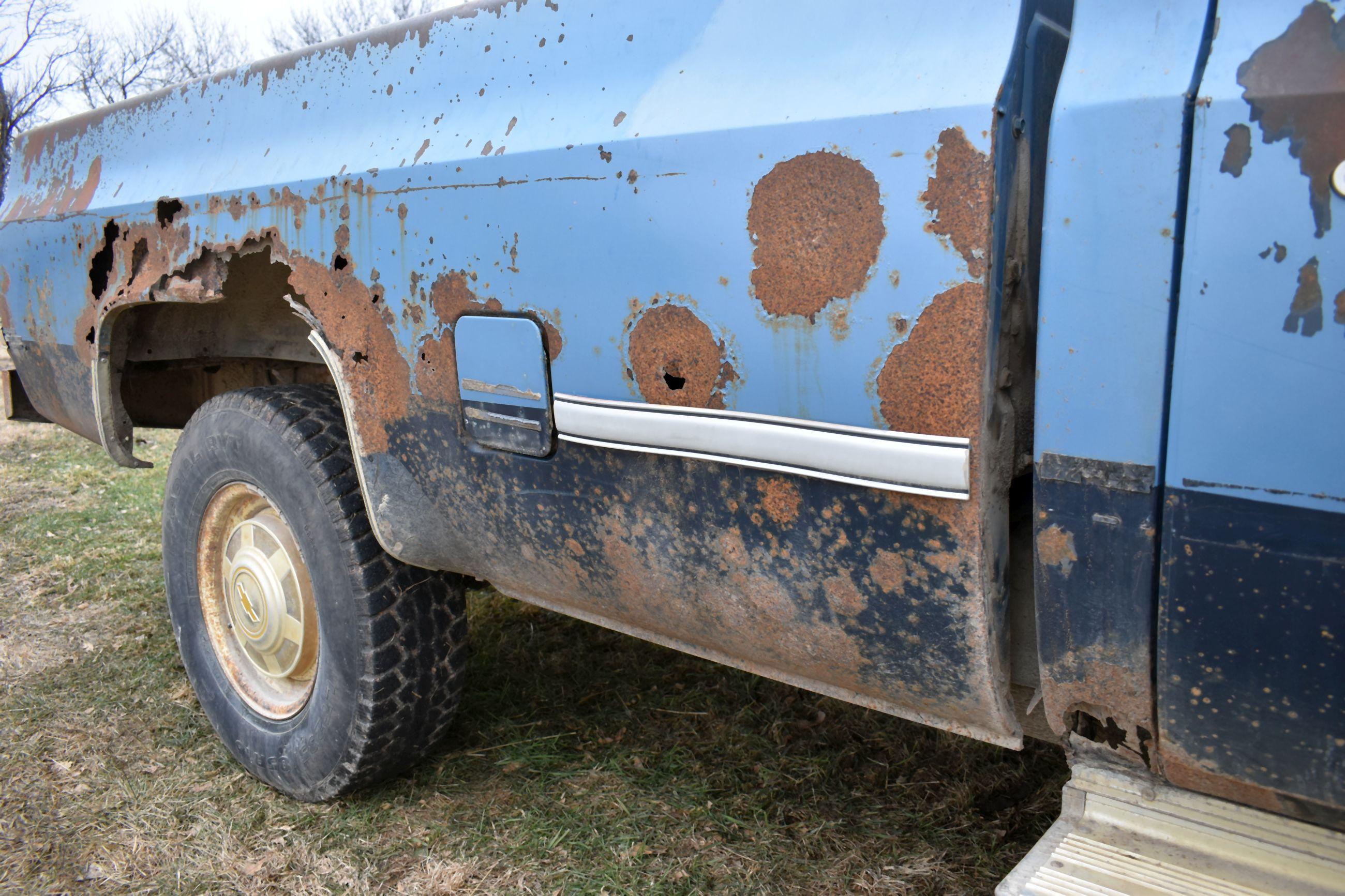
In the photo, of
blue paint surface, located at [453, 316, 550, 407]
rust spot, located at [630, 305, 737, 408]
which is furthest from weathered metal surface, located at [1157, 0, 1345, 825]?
blue paint surface, located at [453, 316, 550, 407]

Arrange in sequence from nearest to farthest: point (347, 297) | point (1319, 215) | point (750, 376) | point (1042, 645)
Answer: point (1319, 215)
point (1042, 645)
point (750, 376)
point (347, 297)

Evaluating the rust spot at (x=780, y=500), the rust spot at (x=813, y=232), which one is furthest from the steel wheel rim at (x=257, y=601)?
the rust spot at (x=813, y=232)

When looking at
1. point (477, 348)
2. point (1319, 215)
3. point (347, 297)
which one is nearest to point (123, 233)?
point (347, 297)

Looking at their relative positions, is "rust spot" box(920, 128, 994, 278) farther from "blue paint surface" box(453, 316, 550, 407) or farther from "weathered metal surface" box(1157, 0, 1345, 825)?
"blue paint surface" box(453, 316, 550, 407)

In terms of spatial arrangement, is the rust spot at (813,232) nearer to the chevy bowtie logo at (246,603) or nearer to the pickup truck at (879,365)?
the pickup truck at (879,365)

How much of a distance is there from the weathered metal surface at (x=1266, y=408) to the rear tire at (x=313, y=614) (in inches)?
61.8

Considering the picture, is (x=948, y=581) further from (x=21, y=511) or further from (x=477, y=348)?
(x=21, y=511)

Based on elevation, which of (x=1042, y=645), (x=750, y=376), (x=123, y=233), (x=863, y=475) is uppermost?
(x=123, y=233)

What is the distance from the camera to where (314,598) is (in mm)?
2217

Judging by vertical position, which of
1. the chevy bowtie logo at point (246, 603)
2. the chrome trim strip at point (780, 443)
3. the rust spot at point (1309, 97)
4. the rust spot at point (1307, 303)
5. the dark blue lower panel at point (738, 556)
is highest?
the rust spot at point (1309, 97)

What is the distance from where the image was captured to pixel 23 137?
3.10 meters

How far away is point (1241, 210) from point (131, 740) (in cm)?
286

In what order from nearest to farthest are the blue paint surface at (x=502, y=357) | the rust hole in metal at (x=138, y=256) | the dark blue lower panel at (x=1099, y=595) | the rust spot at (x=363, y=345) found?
the dark blue lower panel at (x=1099, y=595) < the blue paint surface at (x=502, y=357) < the rust spot at (x=363, y=345) < the rust hole in metal at (x=138, y=256)

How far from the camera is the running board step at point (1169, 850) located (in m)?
1.17
